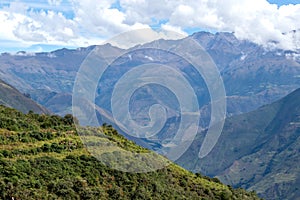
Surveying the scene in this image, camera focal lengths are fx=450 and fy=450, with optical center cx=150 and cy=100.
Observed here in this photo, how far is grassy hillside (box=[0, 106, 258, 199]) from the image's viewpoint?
3981cm

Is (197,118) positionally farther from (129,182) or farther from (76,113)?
(129,182)

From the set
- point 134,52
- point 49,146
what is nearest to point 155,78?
point 134,52

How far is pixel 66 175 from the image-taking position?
4400cm

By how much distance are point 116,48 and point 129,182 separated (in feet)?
77.1

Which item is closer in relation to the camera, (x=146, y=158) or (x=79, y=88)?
(x=79, y=88)

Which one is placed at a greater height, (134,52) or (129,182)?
(134,52)

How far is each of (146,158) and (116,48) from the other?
1777cm

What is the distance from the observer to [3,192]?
3622cm

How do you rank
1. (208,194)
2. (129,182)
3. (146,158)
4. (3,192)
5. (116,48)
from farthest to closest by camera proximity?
(208,194) < (129,182) < (146,158) < (3,192) < (116,48)

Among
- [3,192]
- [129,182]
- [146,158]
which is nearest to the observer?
[3,192]

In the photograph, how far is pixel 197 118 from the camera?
29.6 meters

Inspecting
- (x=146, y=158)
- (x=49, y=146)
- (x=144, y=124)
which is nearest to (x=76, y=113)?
(x=144, y=124)

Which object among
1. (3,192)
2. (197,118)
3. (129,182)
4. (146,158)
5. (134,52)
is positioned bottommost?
(3,192)

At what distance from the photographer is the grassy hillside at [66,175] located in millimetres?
39812
